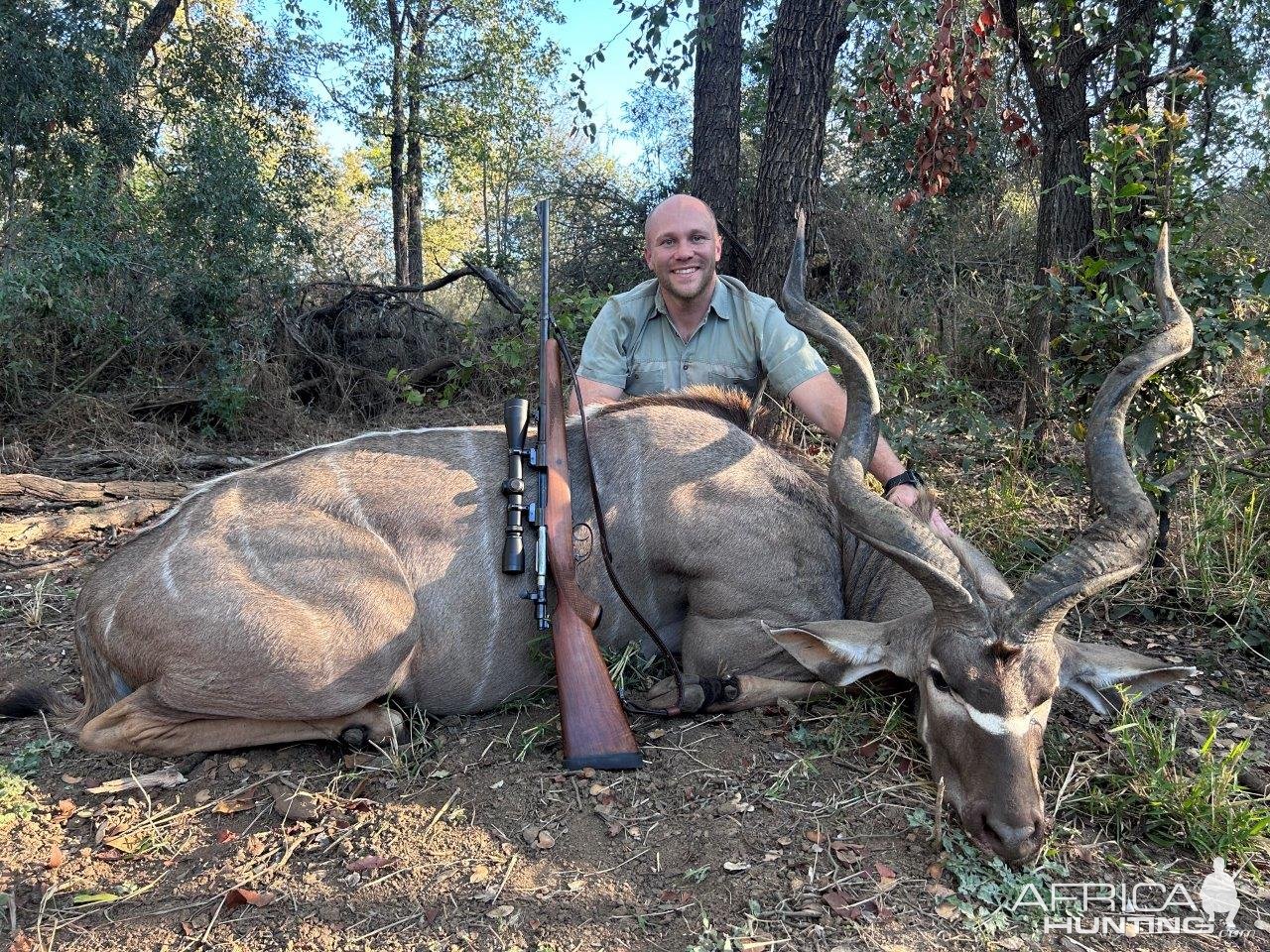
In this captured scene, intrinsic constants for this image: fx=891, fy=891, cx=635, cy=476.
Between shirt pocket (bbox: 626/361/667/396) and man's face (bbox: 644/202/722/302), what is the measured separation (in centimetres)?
37

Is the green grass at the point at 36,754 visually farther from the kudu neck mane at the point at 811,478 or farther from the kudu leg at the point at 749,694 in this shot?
the kudu neck mane at the point at 811,478

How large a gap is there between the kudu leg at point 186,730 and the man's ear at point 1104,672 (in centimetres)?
209

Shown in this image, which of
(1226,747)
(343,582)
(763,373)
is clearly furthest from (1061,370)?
(343,582)

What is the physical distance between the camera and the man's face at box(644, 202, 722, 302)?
168 inches

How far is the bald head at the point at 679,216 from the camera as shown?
4.29 m

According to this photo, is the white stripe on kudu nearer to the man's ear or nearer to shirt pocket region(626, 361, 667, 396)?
the man's ear

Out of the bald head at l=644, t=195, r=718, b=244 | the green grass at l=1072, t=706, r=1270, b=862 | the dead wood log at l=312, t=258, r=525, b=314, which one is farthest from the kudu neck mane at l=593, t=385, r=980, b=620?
the dead wood log at l=312, t=258, r=525, b=314

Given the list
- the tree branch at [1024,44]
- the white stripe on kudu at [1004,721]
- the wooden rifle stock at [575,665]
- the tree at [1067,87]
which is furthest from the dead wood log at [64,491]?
the tree branch at [1024,44]

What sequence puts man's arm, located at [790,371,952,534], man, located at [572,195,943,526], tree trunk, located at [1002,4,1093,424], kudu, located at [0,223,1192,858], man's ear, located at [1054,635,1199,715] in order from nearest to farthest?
kudu, located at [0,223,1192,858] < man's ear, located at [1054,635,1199,715] < man's arm, located at [790,371,952,534] < man, located at [572,195,943,526] < tree trunk, located at [1002,4,1093,424]

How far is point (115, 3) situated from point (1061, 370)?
8324mm

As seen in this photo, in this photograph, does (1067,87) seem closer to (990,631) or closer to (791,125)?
(791,125)

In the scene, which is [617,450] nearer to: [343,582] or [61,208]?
[343,582]

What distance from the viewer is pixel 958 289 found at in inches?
301

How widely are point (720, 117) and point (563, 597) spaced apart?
5793mm
